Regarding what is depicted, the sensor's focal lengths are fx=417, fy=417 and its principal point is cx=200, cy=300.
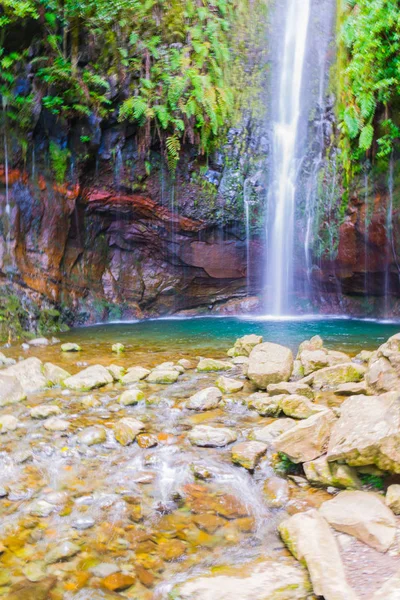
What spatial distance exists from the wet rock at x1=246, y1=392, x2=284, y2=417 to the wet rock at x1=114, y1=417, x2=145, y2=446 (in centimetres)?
126

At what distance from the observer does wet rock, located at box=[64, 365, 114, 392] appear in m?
5.58

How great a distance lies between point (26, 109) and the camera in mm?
10422

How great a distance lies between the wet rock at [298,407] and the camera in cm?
414

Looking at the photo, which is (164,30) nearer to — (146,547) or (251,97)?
(251,97)

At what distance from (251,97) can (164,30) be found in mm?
3509

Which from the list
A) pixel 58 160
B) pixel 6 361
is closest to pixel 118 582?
pixel 6 361

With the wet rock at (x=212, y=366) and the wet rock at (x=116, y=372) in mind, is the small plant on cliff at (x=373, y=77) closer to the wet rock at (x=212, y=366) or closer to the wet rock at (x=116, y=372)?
the wet rock at (x=212, y=366)

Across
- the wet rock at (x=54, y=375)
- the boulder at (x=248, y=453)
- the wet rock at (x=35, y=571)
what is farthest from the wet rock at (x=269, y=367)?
the wet rock at (x=35, y=571)

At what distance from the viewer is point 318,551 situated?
2.14m

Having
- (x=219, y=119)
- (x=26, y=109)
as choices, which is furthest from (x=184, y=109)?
(x=26, y=109)

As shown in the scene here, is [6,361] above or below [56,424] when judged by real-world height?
above

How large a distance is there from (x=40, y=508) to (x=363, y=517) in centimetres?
213

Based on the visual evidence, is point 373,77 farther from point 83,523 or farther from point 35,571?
point 35,571

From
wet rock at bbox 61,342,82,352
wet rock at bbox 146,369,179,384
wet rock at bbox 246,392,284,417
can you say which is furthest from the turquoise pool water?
wet rock at bbox 246,392,284,417
